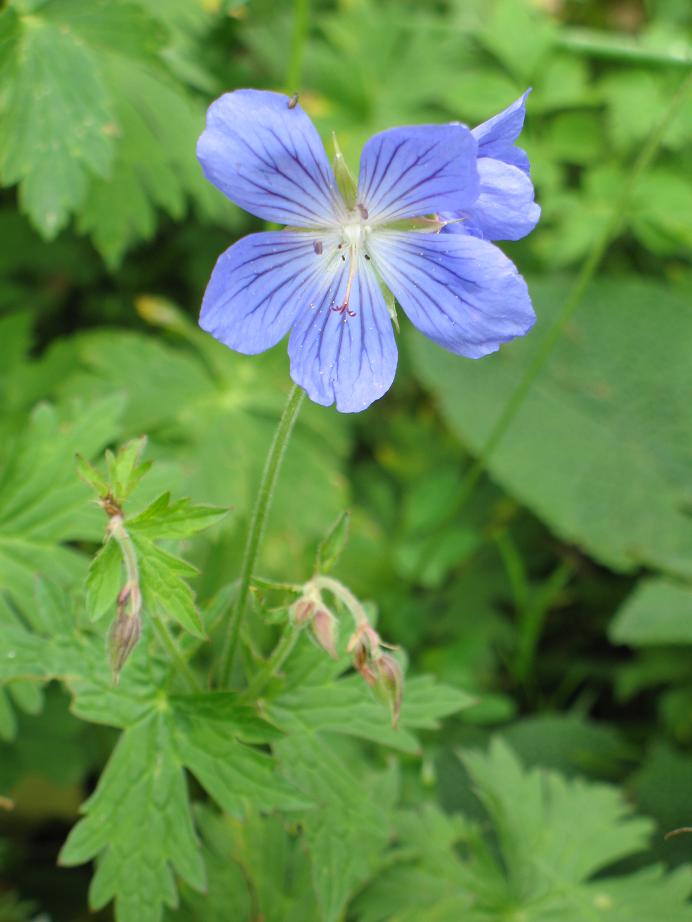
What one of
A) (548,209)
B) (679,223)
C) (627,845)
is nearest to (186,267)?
(548,209)

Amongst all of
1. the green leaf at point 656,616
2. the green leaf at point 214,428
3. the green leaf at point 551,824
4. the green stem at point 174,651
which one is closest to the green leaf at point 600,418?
the green leaf at point 656,616

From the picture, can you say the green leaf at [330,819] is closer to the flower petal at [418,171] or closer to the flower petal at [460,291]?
the flower petal at [460,291]

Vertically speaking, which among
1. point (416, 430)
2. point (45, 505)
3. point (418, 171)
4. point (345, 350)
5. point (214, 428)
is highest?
point (418, 171)

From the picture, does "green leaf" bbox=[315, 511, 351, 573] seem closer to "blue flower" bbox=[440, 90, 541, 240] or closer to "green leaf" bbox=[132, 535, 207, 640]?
"green leaf" bbox=[132, 535, 207, 640]

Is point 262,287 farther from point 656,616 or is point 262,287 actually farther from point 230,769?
point 656,616

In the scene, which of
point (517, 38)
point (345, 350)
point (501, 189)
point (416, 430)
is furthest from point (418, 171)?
point (517, 38)

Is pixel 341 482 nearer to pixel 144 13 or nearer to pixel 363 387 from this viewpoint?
pixel 144 13
